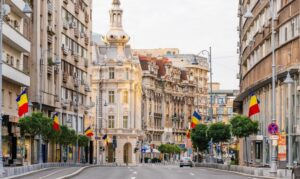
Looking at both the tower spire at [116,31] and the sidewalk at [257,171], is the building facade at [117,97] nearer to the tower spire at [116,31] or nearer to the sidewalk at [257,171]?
the tower spire at [116,31]

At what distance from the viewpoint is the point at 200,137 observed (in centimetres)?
9688

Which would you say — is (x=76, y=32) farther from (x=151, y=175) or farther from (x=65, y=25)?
(x=151, y=175)

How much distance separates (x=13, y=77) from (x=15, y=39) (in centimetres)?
285

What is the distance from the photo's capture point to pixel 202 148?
97562 mm

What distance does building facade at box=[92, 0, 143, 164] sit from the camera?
14112 cm

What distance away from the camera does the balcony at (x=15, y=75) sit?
58.1 m

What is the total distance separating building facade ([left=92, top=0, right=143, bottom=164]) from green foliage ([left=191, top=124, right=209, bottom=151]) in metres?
42.7

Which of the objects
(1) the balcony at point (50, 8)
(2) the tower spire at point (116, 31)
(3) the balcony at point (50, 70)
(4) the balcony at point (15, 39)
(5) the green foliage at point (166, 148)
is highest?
(2) the tower spire at point (116, 31)

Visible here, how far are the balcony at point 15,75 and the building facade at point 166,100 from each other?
8860cm

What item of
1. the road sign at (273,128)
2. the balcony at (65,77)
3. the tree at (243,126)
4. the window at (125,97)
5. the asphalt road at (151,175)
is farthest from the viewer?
the window at (125,97)

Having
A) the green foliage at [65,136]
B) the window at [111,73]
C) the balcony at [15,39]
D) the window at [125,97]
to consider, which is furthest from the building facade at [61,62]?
the window at [111,73]

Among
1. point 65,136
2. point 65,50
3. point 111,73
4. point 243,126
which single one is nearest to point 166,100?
point 111,73

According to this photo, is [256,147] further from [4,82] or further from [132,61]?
[132,61]

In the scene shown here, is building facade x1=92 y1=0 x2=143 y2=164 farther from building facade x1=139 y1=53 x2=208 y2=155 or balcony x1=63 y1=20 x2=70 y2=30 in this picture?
balcony x1=63 y1=20 x2=70 y2=30
